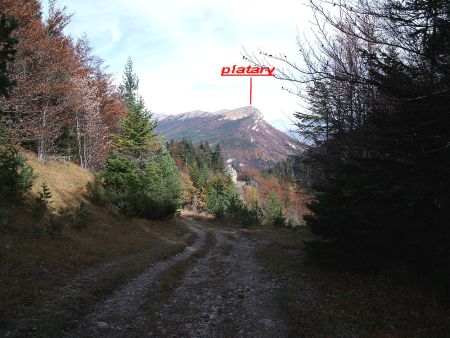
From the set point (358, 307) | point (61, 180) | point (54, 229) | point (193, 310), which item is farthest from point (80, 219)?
point (358, 307)

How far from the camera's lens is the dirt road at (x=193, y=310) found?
7434 millimetres

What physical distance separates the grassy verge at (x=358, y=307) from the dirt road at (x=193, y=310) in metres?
0.59

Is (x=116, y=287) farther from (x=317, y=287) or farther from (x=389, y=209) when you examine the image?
(x=389, y=209)

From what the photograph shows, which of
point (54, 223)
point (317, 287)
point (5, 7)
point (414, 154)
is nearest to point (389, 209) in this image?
point (414, 154)

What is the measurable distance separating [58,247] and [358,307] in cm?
1115

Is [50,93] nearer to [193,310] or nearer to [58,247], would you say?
[58,247]

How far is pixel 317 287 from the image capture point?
1060 centimetres

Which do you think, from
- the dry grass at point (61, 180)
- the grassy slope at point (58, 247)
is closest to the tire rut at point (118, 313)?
the grassy slope at point (58, 247)

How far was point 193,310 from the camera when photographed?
29.5 feet

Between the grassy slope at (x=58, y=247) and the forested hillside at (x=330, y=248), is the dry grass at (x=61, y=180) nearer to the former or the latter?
the grassy slope at (x=58, y=247)

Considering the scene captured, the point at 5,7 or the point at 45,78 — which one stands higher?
the point at 5,7

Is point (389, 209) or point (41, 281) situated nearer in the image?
point (389, 209)

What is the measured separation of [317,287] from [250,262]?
6169 mm

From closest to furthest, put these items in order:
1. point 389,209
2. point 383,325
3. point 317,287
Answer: point 383,325 < point 389,209 < point 317,287
